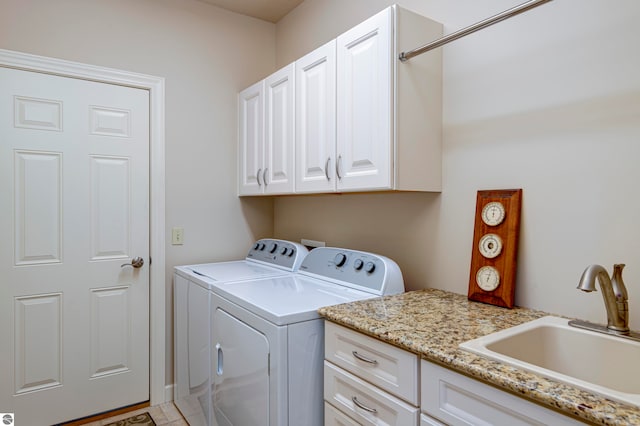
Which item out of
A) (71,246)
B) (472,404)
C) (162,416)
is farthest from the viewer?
(162,416)

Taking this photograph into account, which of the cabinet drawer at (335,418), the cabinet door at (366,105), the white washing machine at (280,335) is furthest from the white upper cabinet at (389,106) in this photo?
the cabinet drawer at (335,418)

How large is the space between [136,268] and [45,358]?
0.66 m

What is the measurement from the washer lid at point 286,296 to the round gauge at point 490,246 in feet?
1.60

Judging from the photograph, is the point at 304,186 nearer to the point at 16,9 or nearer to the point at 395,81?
the point at 395,81

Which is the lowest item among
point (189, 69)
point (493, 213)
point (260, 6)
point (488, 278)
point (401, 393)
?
point (401, 393)

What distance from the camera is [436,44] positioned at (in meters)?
1.46

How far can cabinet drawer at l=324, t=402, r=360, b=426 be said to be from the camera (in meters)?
1.33

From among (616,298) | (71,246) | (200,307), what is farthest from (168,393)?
(616,298)

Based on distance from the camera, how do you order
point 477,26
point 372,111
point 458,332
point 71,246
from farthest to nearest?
point 71,246 → point 372,111 → point 477,26 → point 458,332

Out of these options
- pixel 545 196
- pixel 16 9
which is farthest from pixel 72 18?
pixel 545 196

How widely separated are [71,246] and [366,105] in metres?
1.84

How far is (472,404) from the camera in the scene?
3.17 feet

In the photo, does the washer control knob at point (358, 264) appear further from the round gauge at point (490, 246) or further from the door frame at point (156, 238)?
the door frame at point (156, 238)

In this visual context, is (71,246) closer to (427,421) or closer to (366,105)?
(366,105)
